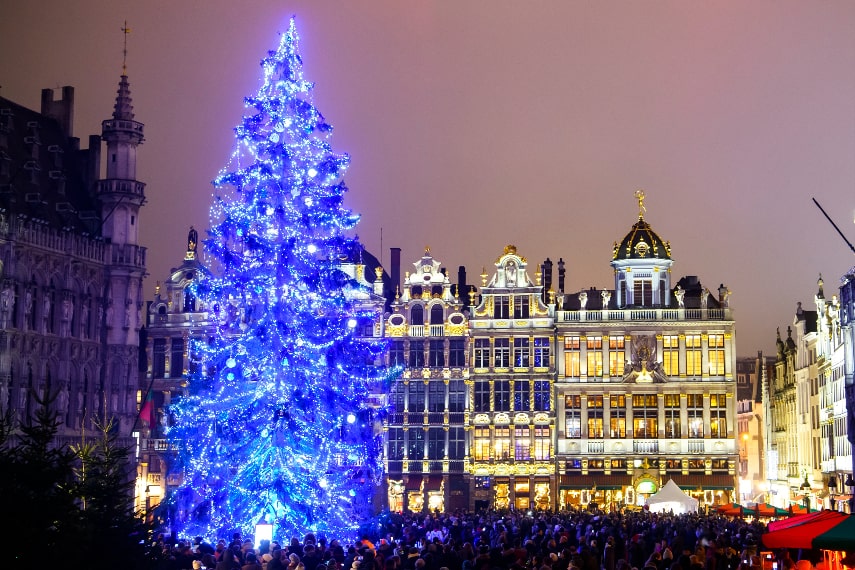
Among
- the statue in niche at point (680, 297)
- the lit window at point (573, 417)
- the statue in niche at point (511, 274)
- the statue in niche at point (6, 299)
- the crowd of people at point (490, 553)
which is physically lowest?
the crowd of people at point (490, 553)

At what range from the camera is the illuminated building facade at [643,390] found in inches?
2586

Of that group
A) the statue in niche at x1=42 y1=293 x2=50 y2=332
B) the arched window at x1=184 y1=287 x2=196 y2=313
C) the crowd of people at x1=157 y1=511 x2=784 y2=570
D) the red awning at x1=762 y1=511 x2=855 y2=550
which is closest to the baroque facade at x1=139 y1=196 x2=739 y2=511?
the arched window at x1=184 y1=287 x2=196 y2=313

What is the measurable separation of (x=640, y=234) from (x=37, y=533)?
54.3 meters

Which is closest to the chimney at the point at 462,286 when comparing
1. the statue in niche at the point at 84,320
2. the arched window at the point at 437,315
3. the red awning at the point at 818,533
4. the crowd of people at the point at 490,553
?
the arched window at the point at 437,315

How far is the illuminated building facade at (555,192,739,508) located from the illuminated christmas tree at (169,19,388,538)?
35.3m

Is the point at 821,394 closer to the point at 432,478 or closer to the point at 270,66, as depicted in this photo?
the point at 432,478

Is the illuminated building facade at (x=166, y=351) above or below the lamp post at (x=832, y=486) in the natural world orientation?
above

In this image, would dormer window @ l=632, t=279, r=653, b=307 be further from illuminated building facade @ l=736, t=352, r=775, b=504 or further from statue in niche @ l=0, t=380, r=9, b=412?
statue in niche @ l=0, t=380, r=9, b=412

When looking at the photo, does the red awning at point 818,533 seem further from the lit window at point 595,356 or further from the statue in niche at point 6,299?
the lit window at point 595,356

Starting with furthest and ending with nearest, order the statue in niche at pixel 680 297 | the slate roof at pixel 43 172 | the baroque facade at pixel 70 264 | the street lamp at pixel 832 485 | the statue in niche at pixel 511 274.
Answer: the statue in niche at pixel 511 274, the statue in niche at pixel 680 297, the slate roof at pixel 43 172, the street lamp at pixel 832 485, the baroque facade at pixel 70 264

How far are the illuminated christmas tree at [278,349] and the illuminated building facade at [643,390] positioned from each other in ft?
116

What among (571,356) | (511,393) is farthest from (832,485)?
(511,393)

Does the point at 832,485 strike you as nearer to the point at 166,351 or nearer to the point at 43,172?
the point at 166,351

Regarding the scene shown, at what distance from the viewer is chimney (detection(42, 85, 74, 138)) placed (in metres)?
68.2
